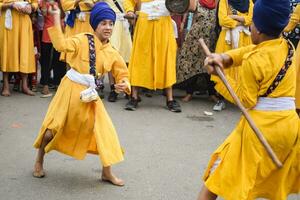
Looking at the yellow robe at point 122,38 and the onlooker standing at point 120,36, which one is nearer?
the onlooker standing at point 120,36

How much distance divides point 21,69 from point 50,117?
318cm

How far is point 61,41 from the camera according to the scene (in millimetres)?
3926

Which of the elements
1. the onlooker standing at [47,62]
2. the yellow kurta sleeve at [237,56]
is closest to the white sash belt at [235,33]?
the onlooker standing at [47,62]

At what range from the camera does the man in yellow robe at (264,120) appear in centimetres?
299

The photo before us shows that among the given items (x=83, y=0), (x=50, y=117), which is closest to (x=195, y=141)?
(x=50, y=117)

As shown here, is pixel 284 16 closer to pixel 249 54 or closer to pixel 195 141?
pixel 249 54

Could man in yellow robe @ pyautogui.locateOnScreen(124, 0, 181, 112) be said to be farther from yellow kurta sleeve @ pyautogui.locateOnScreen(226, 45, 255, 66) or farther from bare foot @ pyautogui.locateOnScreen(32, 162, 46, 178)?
yellow kurta sleeve @ pyautogui.locateOnScreen(226, 45, 255, 66)

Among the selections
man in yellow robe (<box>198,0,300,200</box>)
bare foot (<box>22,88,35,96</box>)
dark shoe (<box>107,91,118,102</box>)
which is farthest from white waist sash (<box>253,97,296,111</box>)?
bare foot (<box>22,88,35,96</box>)

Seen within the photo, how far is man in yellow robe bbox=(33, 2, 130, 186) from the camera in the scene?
4.20m

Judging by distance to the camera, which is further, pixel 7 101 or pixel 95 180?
pixel 7 101

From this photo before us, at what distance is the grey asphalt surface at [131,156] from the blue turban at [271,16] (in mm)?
1717

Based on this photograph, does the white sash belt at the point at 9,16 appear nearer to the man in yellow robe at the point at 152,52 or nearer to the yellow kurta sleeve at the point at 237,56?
the man in yellow robe at the point at 152,52

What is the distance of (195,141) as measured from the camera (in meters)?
5.70

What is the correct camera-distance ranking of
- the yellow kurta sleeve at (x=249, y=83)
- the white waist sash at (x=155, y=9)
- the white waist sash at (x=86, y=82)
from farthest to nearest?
the white waist sash at (x=155, y=9) → the white waist sash at (x=86, y=82) → the yellow kurta sleeve at (x=249, y=83)
